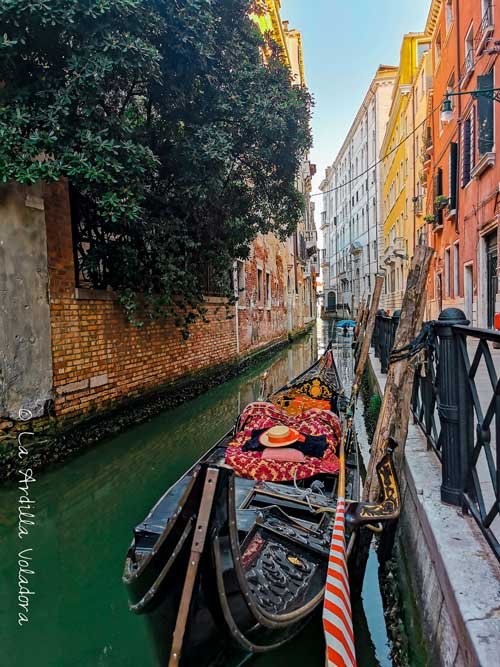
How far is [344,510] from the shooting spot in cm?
206

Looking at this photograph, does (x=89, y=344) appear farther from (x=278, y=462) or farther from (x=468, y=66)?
(x=468, y=66)

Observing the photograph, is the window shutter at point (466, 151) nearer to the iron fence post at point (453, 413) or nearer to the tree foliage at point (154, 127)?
the tree foliage at point (154, 127)

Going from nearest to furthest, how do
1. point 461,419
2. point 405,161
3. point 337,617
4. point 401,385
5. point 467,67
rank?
point 337,617, point 461,419, point 401,385, point 467,67, point 405,161

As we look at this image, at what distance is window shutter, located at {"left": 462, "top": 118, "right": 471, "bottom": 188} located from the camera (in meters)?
9.72

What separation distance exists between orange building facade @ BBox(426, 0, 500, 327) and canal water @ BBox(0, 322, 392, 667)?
6.05 metres

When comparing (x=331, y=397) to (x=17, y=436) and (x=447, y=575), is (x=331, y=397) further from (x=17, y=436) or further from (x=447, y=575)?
(x=447, y=575)

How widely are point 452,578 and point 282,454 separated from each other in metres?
1.53

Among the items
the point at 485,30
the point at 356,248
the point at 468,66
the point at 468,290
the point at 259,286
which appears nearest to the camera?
the point at 485,30

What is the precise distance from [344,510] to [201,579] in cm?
73

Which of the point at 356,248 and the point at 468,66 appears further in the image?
the point at 356,248

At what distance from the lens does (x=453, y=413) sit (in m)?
2.15

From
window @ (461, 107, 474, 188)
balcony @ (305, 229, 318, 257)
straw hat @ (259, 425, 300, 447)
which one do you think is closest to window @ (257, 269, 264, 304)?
window @ (461, 107, 474, 188)

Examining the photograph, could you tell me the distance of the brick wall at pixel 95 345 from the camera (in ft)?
15.4

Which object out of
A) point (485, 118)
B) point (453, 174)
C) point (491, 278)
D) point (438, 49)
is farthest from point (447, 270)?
point (438, 49)
